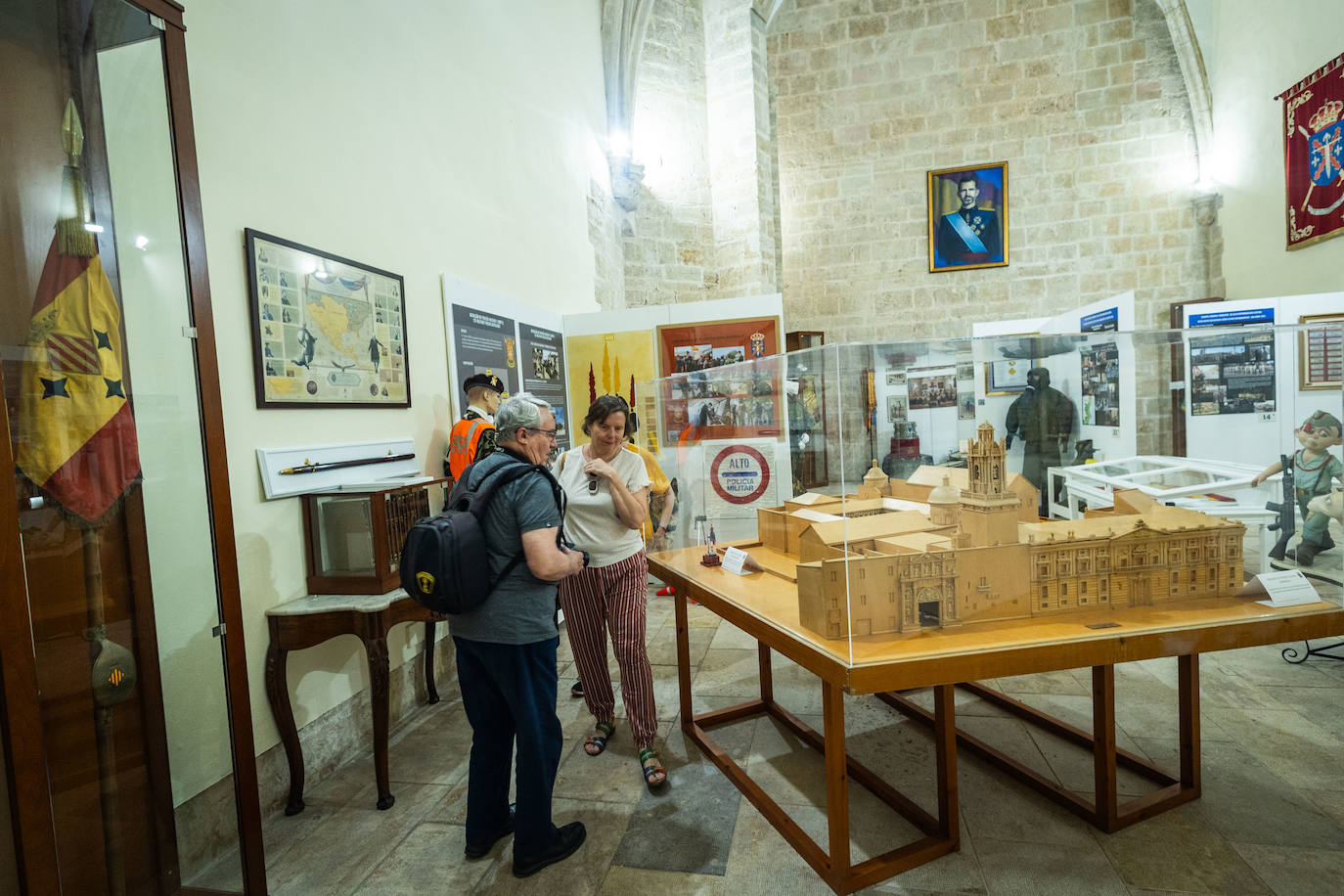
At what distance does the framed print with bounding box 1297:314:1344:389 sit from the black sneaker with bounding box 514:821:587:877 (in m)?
2.53

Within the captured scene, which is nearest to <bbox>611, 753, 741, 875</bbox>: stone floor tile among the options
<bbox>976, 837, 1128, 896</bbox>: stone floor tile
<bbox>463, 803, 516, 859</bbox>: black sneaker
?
<bbox>463, 803, 516, 859</bbox>: black sneaker

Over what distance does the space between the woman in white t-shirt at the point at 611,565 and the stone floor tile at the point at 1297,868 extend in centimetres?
185

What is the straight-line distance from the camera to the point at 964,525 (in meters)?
1.68

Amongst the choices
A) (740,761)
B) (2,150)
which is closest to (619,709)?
(740,761)

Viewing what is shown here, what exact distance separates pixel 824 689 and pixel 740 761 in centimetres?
106

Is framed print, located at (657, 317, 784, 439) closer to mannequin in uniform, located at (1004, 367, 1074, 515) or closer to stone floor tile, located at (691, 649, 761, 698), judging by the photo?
mannequin in uniform, located at (1004, 367, 1074, 515)

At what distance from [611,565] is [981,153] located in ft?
30.5

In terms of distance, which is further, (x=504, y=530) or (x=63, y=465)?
(x=504, y=530)

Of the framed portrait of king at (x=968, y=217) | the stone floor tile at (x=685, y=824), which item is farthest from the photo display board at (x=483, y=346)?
the framed portrait of king at (x=968, y=217)

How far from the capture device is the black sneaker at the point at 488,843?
6.82ft

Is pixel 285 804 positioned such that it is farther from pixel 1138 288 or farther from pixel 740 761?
pixel 1138 288

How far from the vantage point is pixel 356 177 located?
3094 millimetres

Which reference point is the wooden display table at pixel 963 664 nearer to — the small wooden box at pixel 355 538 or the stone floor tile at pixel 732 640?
the small wooden box at pixel 355 538

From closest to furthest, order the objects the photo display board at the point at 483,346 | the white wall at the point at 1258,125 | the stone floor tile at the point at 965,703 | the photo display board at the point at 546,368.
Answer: the stone floor tile at the point at 965,703 → the photo display board at the point at 483,346 → the photo display board at the point at 546,368 → the white wall at the point at 1258,125
